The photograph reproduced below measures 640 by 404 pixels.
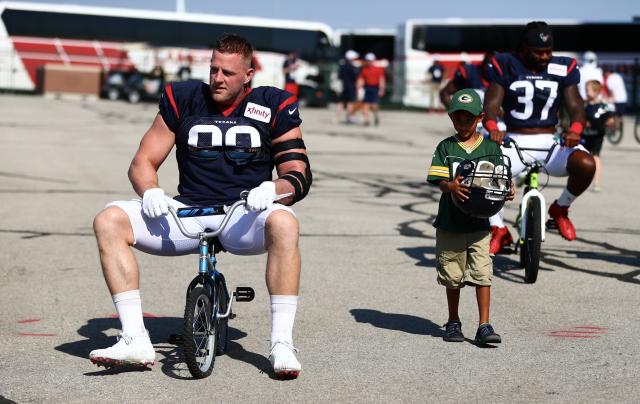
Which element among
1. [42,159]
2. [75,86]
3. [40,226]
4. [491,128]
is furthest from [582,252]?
[75,86]

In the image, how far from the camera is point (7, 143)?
2162cm

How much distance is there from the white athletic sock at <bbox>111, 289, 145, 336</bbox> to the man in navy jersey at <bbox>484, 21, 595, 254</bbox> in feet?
13.1

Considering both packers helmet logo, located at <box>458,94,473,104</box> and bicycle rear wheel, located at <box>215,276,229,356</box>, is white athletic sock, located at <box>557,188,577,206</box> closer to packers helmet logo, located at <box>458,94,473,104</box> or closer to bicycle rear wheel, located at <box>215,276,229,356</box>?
packers helmet logo, located at <box>458,94,473,104</box>

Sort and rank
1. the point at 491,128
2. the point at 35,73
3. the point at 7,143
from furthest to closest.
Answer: the point at 35,73
the point at 7,143
the point at 491,128

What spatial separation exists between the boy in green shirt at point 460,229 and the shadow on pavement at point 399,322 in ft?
0.86

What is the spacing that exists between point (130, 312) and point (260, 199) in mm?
825

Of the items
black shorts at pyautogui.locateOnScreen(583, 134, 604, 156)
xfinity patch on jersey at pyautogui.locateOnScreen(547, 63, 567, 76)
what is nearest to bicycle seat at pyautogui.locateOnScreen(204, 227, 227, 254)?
xfinity patch on jersey at pyautogui.locateOnScreen(547, 63, 567, 76)

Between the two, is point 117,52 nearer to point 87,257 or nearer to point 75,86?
point 75,86

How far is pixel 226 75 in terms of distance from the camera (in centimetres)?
601

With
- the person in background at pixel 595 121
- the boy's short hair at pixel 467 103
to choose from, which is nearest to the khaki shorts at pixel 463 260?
the boy's short hair at pixel 467 103

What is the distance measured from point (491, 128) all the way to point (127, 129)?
19174mm

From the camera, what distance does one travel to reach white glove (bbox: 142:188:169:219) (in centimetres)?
557

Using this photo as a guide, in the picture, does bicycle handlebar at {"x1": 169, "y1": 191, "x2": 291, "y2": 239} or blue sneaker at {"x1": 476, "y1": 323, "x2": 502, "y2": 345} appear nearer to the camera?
bicycle handlebar at {"x1": 169, "y1": 191, "x2": 291, "y2": 239}

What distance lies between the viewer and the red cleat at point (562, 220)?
9484 millimetres
